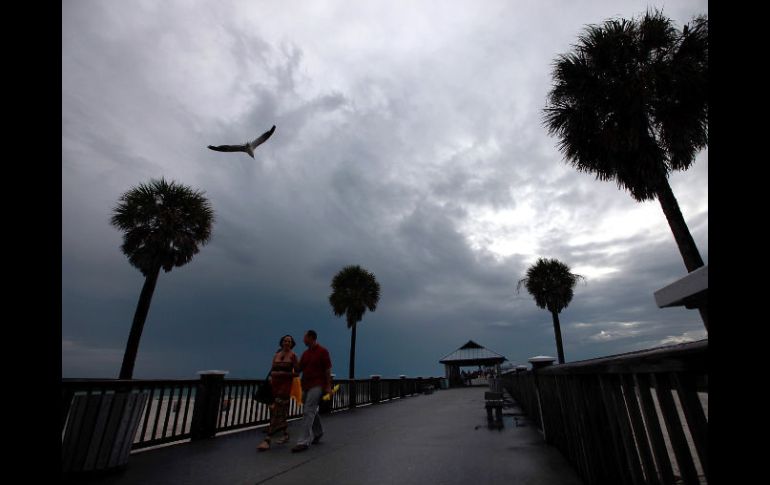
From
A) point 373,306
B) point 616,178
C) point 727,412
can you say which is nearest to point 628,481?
point 727,412

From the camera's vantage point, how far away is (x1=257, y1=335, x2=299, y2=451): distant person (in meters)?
6.80

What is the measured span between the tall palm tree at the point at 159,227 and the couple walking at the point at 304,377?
1372cm

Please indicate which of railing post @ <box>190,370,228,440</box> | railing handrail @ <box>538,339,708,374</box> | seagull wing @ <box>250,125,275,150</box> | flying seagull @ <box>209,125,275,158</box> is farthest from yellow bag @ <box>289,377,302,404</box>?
seagull wing @ <box>250,125,275,150</box>

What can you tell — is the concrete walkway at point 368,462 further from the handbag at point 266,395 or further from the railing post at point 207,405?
the handbag at point 266,395

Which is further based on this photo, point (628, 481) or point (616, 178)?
point (616, 178)

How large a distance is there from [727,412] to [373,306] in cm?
3279

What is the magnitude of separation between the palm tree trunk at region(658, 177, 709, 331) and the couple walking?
10.3 metres

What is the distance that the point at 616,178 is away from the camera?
1265 cm

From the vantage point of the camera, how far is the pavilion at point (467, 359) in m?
42.7

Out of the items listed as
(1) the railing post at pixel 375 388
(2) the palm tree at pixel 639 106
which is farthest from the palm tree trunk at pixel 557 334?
(2) the palm tree at pixel 639 106

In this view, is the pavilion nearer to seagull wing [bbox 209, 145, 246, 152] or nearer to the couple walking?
seagull wing [bbox 209, 145, 246, 152]

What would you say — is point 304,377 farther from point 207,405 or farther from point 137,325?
point 137,325
